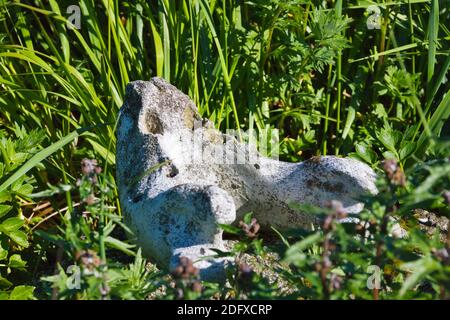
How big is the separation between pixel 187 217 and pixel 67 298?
0.51m

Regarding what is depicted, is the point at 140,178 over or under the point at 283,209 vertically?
over

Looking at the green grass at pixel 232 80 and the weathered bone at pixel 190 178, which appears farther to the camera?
the green grass at pixel 232 80

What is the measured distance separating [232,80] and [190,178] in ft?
2.82

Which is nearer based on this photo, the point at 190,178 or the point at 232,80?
the point at 190,178

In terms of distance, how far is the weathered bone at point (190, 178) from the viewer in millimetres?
2637

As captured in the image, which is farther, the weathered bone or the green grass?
the green grass

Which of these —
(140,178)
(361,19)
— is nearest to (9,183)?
(140,178)

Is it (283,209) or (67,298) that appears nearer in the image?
(67,298)

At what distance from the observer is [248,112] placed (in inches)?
143

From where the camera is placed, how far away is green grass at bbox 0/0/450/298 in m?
A: 3.32

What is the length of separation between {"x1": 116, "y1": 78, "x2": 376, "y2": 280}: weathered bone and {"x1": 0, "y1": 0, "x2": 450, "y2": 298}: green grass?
1.11ft

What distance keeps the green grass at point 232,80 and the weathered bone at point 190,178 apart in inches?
13.3

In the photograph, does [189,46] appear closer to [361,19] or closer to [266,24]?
[266,24]

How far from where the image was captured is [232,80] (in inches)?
141
